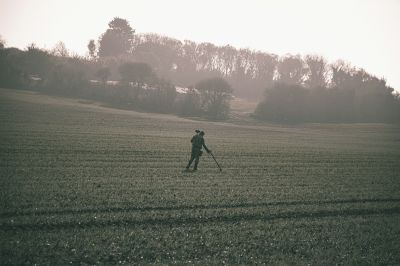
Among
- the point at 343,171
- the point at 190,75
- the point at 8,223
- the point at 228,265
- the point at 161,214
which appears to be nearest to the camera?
the point at 228,265

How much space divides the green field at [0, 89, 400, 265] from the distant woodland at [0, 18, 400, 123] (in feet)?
192

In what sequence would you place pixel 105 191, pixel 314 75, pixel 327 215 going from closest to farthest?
pixel 327 215 → pixel 105 191 → pixel 314 75

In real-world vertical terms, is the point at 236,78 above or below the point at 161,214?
above

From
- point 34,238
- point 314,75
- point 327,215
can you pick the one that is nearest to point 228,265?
point 34,238

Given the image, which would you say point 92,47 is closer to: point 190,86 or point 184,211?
point 190,86

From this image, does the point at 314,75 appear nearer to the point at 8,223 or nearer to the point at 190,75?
the point at 190,75

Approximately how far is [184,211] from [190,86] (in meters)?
70.9

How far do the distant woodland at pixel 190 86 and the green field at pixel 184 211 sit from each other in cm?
5857

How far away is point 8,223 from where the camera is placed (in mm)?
10516

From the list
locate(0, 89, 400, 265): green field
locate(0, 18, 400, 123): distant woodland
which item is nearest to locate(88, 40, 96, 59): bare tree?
locate(0, 18, 400, 123): distant woodland

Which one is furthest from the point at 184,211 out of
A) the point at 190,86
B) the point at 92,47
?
the point at 92,47

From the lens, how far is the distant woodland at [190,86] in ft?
270

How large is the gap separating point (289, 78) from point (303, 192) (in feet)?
410

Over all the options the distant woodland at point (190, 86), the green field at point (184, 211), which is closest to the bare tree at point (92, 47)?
the distant woodland at point (190, 86)
